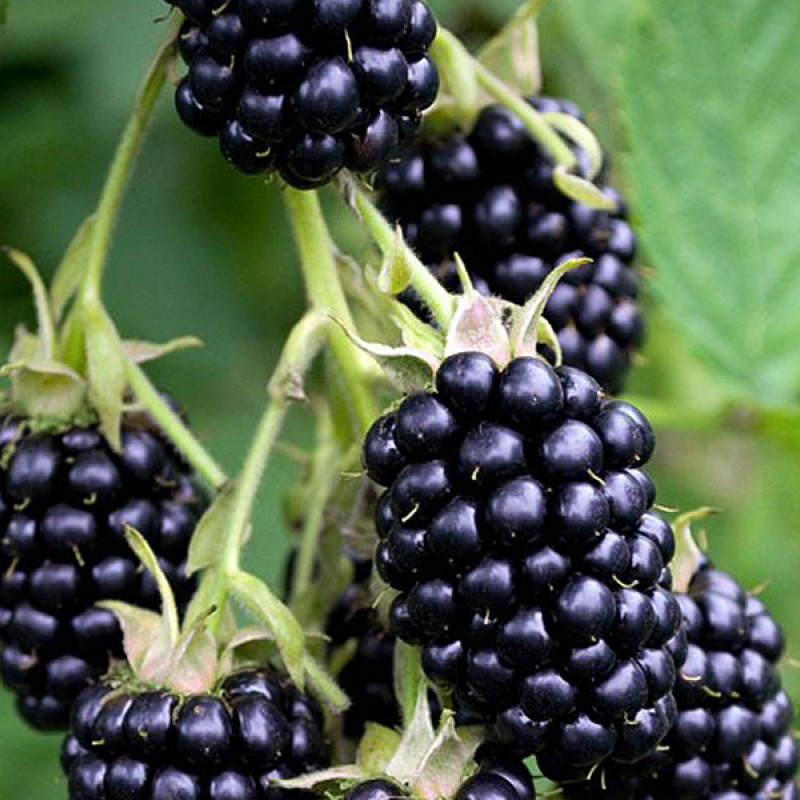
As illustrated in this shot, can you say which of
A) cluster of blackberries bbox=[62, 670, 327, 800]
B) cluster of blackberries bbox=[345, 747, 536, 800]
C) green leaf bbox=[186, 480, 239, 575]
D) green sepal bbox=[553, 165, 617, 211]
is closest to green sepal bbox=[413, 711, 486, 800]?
cluster of blackberries bbox=[345, 747, 536, 800]

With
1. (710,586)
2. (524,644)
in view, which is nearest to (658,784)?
(710,586)

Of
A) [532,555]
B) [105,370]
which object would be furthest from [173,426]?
[532,555]

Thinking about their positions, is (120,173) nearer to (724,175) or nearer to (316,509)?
(316,509)

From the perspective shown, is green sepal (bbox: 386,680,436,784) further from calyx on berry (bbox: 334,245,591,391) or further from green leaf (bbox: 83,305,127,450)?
green leaf (bbox: 83,305,127,450)

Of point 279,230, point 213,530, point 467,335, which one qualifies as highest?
point 467,335

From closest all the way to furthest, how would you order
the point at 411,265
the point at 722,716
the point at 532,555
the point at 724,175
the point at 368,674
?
the point at 532,555, the point at 411,265, the point at 722,716, the point at 368,674, the point at 724,175
